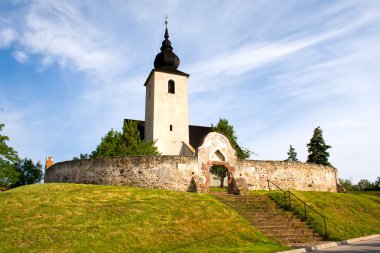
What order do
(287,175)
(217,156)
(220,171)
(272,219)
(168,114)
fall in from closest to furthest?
(272,219) → (217,156) → (287,175) → (220,171) → (168,114)

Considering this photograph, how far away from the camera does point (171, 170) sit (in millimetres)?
19141

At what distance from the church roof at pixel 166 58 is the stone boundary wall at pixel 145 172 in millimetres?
15819

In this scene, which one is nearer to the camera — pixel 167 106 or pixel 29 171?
pixel 167 106

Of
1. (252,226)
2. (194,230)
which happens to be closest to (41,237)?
(194,230)

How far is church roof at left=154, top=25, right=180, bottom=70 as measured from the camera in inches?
1300

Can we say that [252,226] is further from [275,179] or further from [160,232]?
[275,179]

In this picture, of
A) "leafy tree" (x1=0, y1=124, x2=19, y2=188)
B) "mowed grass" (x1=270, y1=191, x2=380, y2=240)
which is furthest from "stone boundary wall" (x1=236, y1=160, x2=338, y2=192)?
"leafy tree" (x1=0, y1=124, x2=19, y2=188)

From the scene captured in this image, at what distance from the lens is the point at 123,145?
87.5ft

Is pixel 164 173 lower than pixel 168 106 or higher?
lower

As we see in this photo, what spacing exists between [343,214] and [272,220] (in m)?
5.27

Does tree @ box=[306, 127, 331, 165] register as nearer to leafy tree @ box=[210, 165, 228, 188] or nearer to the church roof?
leafy tree @ box=[210, 165, 228, 188]

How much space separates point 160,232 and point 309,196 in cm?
1109

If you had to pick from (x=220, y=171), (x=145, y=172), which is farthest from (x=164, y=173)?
(x=220, y=171)

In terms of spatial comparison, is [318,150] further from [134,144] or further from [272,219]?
[272,219]
